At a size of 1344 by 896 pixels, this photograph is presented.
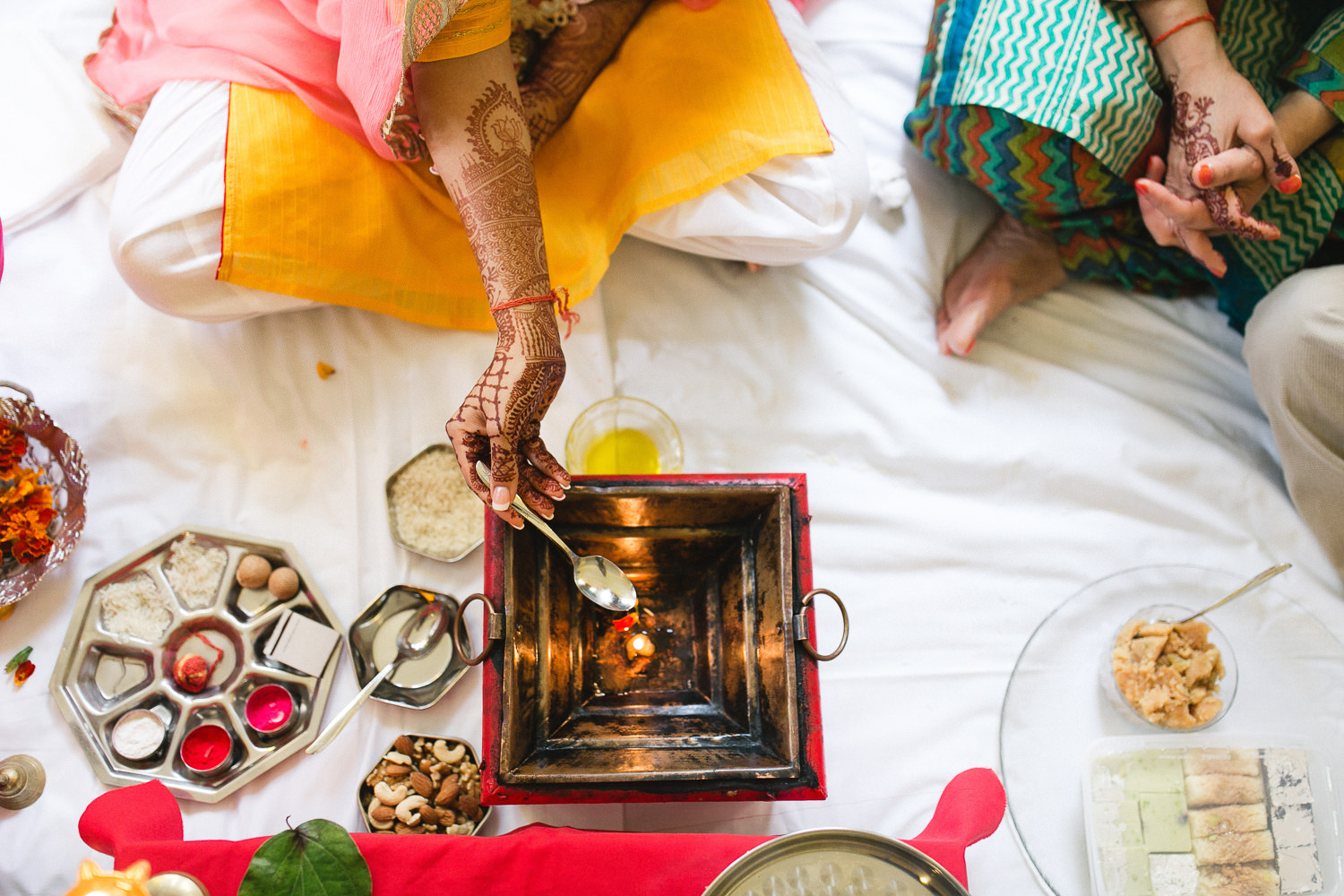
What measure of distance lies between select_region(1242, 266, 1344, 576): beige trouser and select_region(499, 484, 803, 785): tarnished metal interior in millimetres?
838

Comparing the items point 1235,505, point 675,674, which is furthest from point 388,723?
point 1235,505

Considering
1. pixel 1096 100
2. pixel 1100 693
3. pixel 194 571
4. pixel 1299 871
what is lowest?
pixel 1299 871

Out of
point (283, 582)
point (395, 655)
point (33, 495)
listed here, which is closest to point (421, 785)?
point (395, 655)

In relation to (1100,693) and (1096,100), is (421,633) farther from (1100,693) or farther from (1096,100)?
(1096,100)

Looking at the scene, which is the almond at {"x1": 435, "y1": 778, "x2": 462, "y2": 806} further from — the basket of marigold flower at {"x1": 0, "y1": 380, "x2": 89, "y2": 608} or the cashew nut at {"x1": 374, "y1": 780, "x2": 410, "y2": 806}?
the basket of marigold flower at {"x1": 0, "y1": 380, "x2": 89, "y2": 608}

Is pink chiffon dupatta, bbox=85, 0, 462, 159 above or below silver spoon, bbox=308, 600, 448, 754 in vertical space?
above

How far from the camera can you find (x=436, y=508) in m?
1.28

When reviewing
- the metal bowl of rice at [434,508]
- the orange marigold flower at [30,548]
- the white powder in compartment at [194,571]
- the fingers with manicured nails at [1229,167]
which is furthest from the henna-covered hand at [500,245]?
the fingers with manicured nails at [1229,167]

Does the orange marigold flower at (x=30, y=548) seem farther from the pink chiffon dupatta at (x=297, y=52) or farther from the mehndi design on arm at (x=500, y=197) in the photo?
the mehndi design on arm at (x=500, y=197)

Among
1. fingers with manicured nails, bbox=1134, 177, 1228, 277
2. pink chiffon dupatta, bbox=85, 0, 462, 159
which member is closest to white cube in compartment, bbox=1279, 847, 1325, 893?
fingers with manicured nails, bbox=1134, 177, 1228, 277

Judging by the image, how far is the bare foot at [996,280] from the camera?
1.39 m

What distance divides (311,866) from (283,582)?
0.46m

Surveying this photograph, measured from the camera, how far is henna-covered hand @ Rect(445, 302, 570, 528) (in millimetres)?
950

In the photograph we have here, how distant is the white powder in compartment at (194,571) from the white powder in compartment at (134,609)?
29 millimetres
